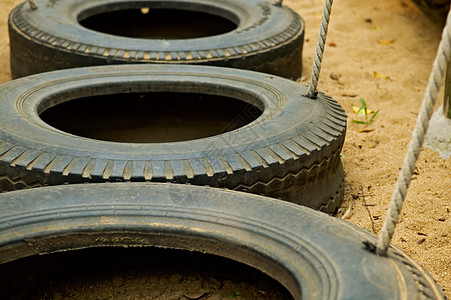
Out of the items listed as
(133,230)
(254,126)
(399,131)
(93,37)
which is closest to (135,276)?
(133,230)

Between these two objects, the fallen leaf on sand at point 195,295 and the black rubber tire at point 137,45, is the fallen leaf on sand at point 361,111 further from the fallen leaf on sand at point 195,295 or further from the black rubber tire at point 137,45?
the fallen leaf on sand at point 195,295

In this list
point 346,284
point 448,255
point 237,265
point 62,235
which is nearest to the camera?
point 346,284

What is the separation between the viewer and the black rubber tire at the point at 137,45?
2.77 meters

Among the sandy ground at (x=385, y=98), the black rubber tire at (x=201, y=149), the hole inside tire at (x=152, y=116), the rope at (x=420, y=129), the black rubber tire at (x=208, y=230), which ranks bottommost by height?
the sandy ground at (x=385, y=98)

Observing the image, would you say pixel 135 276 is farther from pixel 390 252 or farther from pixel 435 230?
pixel 435 230

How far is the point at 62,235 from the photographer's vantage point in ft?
4.96

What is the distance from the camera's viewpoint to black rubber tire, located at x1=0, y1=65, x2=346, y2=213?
5.93 feet

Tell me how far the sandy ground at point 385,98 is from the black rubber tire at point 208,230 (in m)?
0.57

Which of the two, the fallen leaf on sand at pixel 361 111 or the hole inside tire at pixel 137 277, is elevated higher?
the hole inside tire at pixel 137 277

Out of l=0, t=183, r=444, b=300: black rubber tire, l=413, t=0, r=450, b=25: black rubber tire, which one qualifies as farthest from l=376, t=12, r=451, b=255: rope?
l=413, t=0, r=450, b=25: black rubber tire

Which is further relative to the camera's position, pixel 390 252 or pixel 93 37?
pixel 93 37

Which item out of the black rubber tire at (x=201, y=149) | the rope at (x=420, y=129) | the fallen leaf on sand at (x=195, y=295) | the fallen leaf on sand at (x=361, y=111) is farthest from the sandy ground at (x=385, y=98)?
the fallen leaf on sand at (x=195, y=295)

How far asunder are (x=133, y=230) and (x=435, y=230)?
111 centimetres

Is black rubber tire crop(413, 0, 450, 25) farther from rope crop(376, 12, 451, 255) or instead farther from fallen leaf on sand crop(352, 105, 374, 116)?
rope crop(376, 12, 451, 255)
